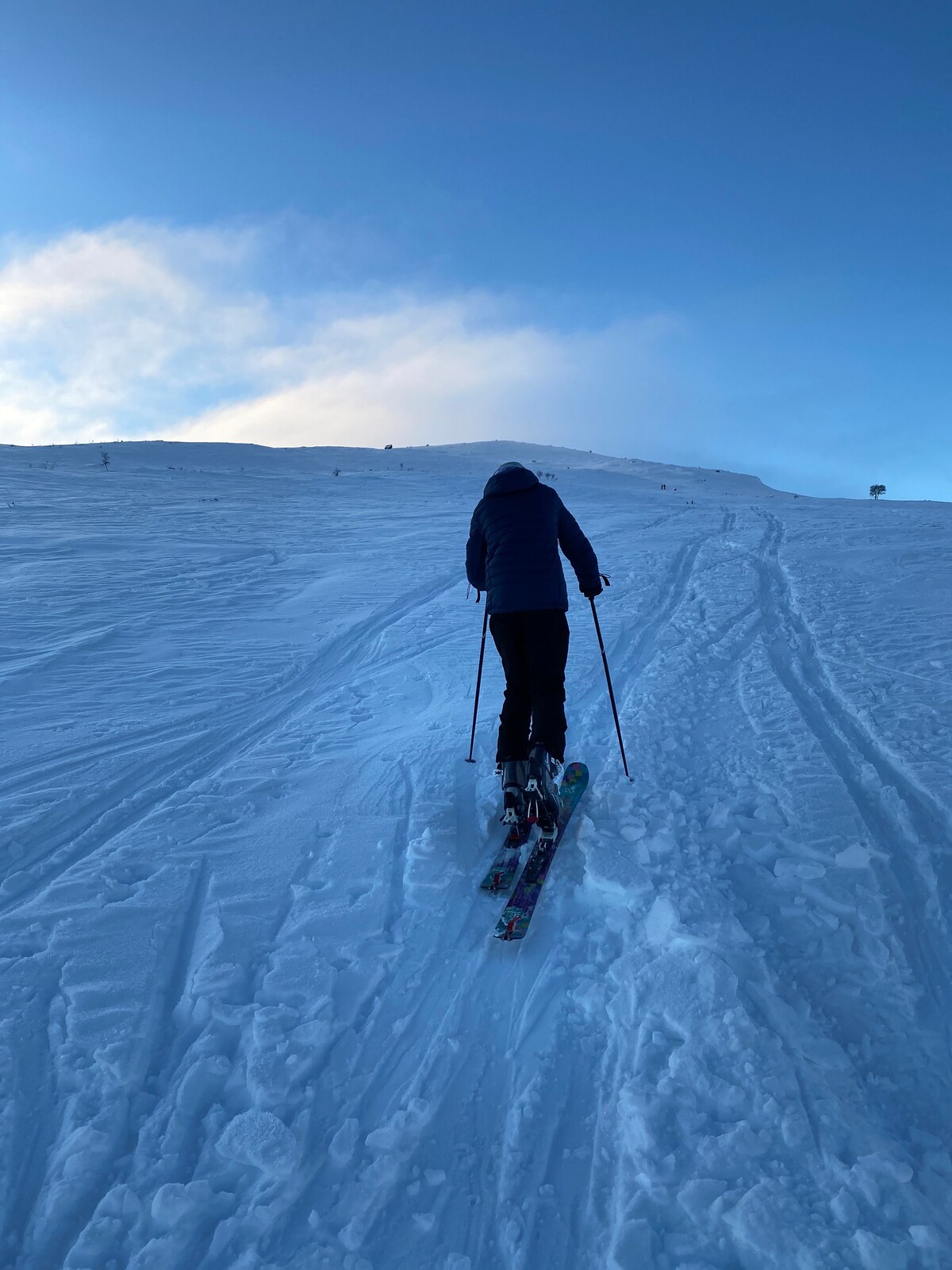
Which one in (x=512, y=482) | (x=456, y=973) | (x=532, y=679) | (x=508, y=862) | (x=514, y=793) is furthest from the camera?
(x=512, y=482)

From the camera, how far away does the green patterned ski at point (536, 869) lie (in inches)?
122

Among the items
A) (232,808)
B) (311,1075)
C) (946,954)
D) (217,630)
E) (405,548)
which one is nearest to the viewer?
(311,1075)

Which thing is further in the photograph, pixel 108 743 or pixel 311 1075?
pixel 108 743

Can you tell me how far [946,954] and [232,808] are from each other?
13.2 feet

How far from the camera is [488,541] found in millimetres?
4371

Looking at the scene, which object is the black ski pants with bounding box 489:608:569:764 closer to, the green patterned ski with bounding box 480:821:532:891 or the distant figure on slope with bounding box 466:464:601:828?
the distant figure on slope with bounding box 466:464:601:828

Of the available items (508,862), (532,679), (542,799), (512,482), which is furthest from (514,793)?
(512,482)

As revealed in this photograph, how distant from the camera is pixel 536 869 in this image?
3.50 m

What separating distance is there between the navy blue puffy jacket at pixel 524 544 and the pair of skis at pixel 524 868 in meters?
1.29

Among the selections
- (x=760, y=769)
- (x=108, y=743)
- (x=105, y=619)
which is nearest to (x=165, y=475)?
(x=105, y=619)

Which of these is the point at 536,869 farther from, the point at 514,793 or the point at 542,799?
the point at 514,793

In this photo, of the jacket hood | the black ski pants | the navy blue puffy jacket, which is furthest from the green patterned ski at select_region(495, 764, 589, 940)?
the jacket hood

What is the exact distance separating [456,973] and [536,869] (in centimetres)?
79

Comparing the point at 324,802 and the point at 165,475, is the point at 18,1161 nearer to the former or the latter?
the point at 324,802
